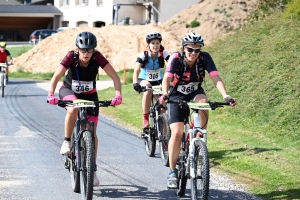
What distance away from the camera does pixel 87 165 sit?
24.6 feet

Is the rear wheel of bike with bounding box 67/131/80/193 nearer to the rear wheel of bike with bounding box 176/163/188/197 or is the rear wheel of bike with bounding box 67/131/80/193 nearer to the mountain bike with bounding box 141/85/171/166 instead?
the rear wheel of bike with bounding box 176/163/188/197

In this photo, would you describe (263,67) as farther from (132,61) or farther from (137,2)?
(137,2)

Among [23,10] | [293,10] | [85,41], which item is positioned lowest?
[85,41]

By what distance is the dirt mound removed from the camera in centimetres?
4122

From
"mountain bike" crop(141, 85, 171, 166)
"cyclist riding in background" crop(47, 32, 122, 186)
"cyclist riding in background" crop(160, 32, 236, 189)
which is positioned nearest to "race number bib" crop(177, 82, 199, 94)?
"cyclist riding in background" crop(160, 32, 236, 189)

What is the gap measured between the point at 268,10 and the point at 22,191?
20074 millimetres

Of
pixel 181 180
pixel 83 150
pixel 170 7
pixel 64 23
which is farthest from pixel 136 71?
pixel 64 23

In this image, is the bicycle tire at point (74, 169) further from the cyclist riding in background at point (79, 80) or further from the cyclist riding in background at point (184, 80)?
the cyclist riding in background at point (184, 80)

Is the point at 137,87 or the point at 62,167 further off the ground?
the point at 137,87

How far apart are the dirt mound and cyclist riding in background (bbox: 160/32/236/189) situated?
31334 mm

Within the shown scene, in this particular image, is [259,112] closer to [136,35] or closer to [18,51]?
[136,35]

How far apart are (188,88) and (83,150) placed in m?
1.55

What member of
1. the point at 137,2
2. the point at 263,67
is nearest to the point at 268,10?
the point at 263,67

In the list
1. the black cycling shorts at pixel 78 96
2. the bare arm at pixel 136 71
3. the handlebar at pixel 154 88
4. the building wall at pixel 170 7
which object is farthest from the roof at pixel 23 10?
the black cycling shorts at pixel 78 96
